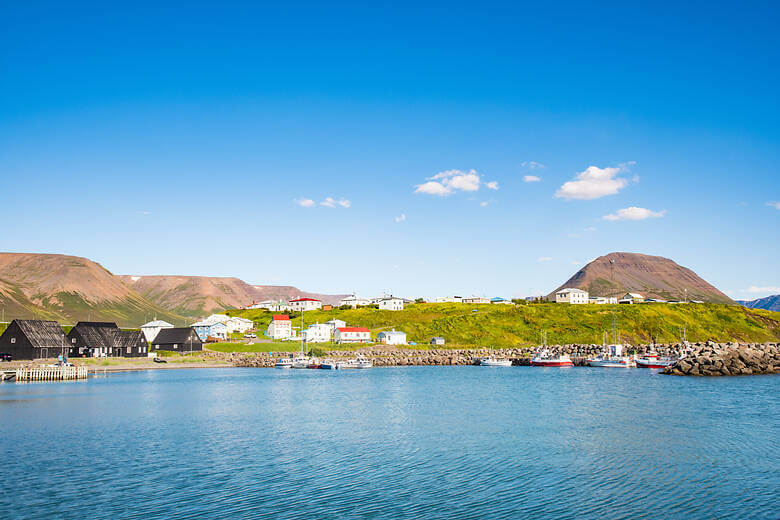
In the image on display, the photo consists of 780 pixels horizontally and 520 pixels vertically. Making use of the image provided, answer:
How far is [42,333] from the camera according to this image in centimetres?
10612

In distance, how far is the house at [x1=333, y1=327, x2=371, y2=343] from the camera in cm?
14475

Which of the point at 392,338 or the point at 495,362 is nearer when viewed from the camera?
the point at 495,362

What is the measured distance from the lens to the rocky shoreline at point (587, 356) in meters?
90.8

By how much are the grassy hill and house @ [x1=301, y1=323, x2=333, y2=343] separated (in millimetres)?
13544

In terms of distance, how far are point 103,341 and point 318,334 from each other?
2039 inches

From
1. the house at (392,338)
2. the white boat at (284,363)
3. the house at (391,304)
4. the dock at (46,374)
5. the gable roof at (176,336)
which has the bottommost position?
the white boat at (284,363)

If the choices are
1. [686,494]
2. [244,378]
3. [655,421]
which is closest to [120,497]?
[686,494]

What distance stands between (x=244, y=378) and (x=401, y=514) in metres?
70.9

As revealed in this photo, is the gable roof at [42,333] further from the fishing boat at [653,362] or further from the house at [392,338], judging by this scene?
the fishing boat at [653,362]

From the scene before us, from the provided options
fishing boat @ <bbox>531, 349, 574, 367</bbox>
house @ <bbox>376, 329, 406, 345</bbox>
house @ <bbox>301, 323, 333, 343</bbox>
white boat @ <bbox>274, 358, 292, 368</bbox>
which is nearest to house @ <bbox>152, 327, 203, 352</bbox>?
white boat @ <bbox>274, 358, 292, 368</bbox>

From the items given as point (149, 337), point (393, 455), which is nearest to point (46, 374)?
point (149, 337)

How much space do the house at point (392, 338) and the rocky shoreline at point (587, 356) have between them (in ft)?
27.9

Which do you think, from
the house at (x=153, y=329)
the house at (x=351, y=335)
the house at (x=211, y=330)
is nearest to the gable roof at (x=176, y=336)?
the house at (x=153, y=329)

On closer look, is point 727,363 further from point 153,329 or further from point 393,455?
point 153,329
